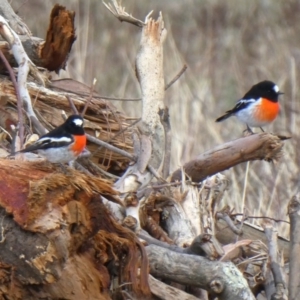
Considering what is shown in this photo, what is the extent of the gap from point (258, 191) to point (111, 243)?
349cm

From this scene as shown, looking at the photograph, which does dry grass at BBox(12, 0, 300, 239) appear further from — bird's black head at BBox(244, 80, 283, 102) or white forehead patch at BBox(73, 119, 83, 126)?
white forehead patch at BBox(73, 119, 83, 126)

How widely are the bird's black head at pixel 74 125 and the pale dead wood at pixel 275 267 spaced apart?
3.51 feet

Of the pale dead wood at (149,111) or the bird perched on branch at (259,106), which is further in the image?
the bird perched on branch at (259,106)

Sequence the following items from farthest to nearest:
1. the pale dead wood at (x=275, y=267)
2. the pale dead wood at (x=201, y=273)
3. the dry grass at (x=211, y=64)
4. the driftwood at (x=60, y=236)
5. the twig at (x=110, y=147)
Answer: the dry grass at (x=211, y=64) → the twig at (x=110, y=147) → the pale dead wood at (x=275, y=267) → the pale dead wood at (x=201, y=273) → the driftwood at (x=60, y=236)

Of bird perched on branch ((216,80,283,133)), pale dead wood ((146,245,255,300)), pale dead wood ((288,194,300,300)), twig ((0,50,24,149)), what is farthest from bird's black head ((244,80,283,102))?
pale dead wood ((146,245,255,300))

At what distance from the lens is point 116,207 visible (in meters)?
4.39

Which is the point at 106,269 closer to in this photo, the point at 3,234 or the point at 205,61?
the point at 3,234

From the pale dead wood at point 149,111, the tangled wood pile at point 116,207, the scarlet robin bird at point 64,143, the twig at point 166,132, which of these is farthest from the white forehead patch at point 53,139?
the twig at point 166,132

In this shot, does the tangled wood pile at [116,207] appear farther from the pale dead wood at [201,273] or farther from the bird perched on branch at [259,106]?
the bird perched on branch at [259,106]

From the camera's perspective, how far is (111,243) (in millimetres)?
3957

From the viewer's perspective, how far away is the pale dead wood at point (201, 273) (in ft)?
13.1

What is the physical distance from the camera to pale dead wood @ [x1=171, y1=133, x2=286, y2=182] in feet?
15.6

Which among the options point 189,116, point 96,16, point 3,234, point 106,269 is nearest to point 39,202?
point 3,234

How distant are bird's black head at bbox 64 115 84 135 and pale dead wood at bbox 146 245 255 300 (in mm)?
881
